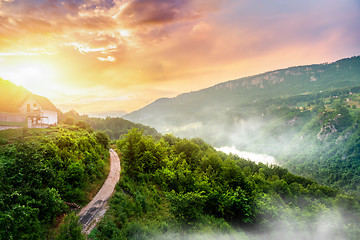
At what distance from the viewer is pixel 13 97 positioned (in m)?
34.2

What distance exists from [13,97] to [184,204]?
39341 millimetres

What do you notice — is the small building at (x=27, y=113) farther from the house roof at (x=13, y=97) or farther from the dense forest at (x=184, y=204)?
the dense forest at (x=184, y=204)

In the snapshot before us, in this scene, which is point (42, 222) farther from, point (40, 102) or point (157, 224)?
point (40, 102)

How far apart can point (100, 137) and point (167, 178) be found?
17.1 m

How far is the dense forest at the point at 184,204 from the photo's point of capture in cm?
1515

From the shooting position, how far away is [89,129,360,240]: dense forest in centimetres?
1515

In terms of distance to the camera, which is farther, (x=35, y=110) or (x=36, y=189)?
(x=35, y=110)

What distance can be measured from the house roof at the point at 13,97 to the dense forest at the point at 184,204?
66.8 feet

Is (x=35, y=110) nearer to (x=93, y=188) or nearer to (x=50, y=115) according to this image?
(x=50, y=115)

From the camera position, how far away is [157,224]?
51.8 ft

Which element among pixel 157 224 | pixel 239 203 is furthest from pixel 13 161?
pixel 239 203

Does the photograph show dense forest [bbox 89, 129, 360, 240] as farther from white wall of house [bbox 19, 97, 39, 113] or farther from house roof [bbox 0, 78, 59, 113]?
white wall of house [bbox 19, 97, 39, 113]

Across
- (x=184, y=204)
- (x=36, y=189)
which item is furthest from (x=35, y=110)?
(x=184, y=204)

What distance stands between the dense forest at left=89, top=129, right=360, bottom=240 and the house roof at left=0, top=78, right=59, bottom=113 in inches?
802
